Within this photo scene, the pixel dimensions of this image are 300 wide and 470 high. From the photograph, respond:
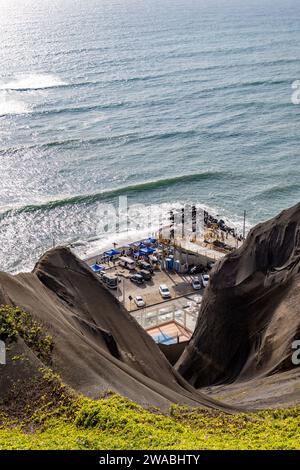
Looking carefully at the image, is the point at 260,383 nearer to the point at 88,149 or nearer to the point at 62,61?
the point at 88,149

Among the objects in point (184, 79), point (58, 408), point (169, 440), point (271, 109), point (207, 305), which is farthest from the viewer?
point (184, 79)

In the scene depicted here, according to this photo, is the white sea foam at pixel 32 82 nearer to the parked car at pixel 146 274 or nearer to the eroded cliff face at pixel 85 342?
the parked car at pixel 146 274

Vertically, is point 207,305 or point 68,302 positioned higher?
Result: point 68,302

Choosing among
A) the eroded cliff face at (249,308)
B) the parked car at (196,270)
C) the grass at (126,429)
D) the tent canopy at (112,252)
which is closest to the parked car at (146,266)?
the tent canopy at (112,252)

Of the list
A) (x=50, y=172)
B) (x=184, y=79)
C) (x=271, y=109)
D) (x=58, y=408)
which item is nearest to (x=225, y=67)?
(x=184, y=79)

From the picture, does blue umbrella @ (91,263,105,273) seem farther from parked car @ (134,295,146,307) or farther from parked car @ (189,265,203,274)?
parked car @ (189,265,203,274)

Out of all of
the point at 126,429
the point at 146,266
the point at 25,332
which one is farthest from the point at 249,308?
the point at 146,266

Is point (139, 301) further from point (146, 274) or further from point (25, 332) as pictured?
point (25, 332)

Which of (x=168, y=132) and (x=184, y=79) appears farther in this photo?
(x=184, y=79)
